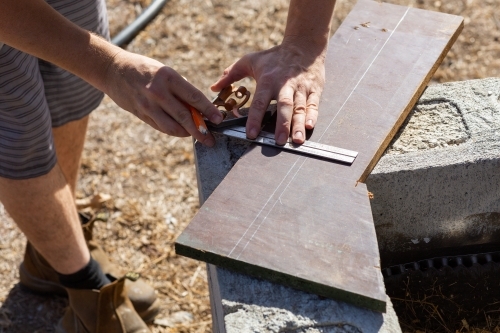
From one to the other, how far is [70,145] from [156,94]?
1083mm

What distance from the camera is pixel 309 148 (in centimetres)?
208

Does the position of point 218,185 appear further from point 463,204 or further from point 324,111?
point 463,204

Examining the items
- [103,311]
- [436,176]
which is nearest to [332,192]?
[436,176]

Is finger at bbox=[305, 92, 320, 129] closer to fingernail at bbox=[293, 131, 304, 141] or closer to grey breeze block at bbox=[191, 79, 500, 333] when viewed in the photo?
fingernail at bbox=[293, 131, 304, 141]

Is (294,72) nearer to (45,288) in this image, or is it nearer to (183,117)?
(183,117)

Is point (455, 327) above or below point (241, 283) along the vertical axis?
below

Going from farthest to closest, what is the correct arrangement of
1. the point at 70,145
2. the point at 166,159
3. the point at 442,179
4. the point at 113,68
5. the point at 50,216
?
the point at 166,159 → the point at 70,145 → the point at 50,216 → the point at 442,179 → the point at 113,68

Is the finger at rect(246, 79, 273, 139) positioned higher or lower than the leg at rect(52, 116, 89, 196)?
higher

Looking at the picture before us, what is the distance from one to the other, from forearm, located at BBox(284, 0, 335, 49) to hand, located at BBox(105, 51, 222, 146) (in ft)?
1.64

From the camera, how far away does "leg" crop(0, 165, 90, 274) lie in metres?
2.42

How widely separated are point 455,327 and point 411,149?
2.18 ft

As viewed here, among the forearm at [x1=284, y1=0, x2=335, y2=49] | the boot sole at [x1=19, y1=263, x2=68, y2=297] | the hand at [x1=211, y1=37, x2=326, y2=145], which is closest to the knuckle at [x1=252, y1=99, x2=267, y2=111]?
Answer: the hand at [x1=211, y1=37, x2=326, y2=145]

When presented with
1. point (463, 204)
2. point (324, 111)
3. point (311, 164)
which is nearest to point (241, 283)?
point (311, 164)

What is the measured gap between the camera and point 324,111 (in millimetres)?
2227
